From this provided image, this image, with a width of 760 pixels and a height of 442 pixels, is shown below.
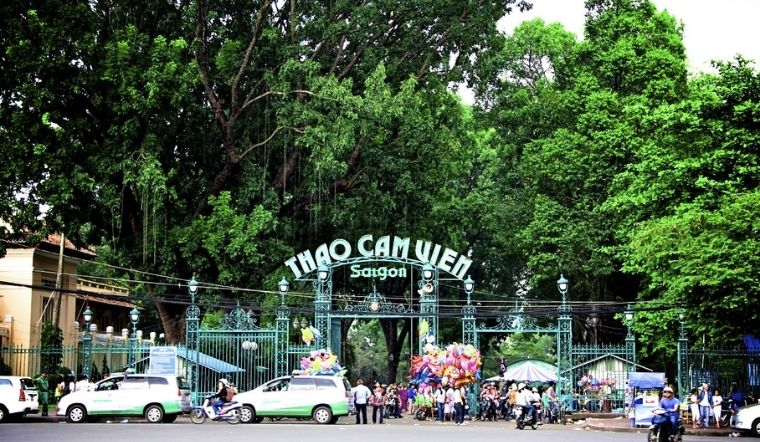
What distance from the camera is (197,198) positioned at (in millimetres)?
39688

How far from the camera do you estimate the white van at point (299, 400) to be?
1181 inches

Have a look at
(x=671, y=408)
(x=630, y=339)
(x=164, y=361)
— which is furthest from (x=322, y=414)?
(x=671, y=408)

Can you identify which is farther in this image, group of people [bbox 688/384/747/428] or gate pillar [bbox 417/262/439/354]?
gate pillar [bbox 417/262/439/354]

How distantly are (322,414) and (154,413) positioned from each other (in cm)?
471

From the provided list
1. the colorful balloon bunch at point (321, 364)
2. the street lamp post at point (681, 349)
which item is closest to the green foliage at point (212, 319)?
the colorful balloon bunch at point (321, 364)

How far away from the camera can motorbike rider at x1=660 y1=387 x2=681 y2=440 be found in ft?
65.6

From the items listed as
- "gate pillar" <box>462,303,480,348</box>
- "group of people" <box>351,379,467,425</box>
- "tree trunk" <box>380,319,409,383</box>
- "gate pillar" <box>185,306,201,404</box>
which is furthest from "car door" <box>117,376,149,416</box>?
"tree trunk" <box>380,319,409,383</box>

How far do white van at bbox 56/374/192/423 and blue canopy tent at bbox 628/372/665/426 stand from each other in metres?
12.8

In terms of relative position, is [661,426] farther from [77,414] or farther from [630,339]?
[77,414]

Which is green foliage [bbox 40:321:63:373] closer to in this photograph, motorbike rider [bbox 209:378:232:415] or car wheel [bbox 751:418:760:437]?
motorbike rider [bbox 209:378:232:415]

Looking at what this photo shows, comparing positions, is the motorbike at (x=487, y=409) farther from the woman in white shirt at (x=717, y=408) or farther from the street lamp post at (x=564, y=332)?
the woman in white shirt at (x=717, y=408)

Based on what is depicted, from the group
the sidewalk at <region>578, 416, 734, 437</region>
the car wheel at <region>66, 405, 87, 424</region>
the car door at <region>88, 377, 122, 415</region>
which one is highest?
the car door at <region>88, 377, 122, 415</region>

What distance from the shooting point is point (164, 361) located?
106 ft

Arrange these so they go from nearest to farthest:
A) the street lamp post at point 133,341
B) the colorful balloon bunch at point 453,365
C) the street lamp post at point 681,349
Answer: the street lamp post at point 681,349, the street lamp post at point 133,341, the colorful balloon bunch at point 453,365
